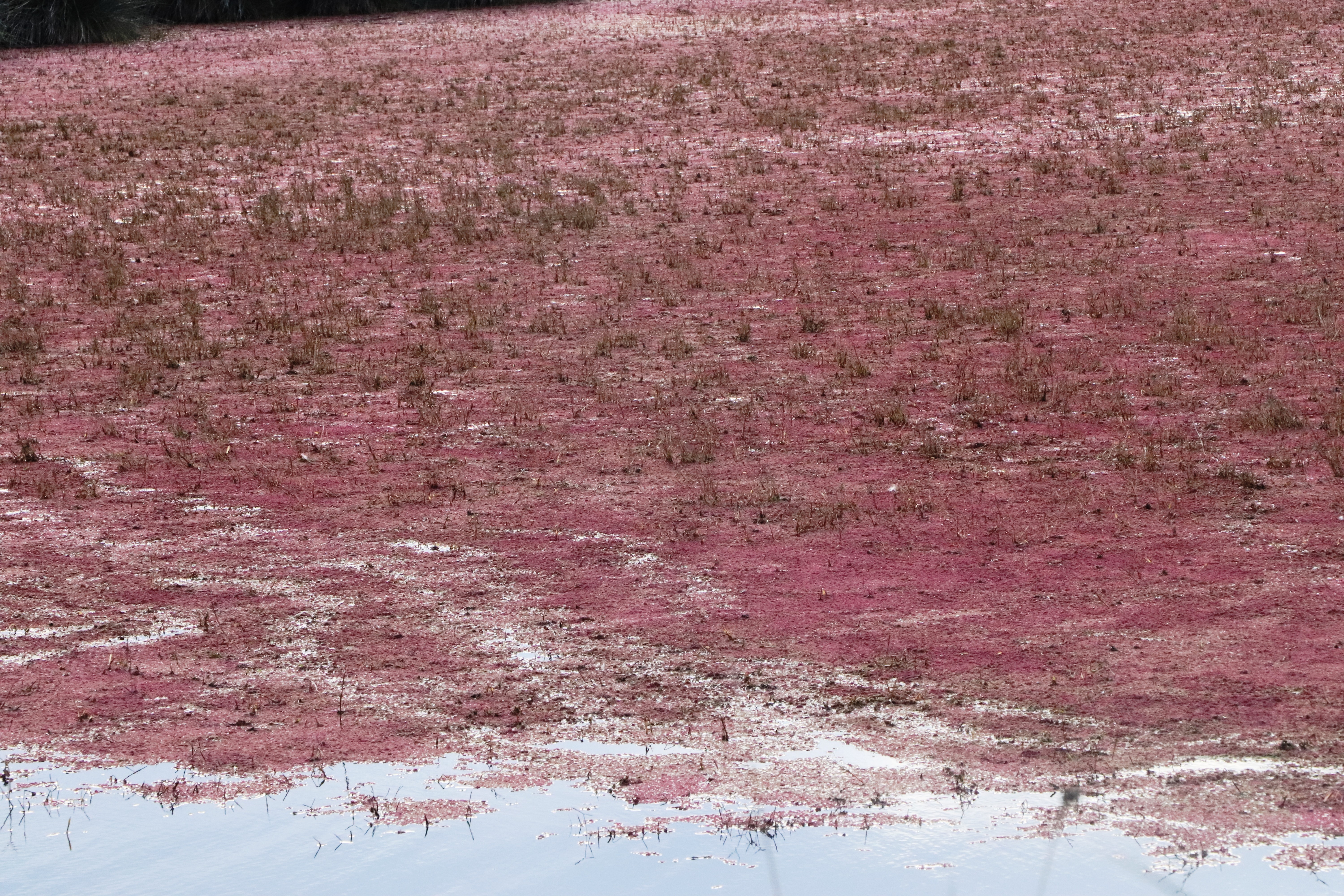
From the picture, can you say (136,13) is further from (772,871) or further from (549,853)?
(772,871)

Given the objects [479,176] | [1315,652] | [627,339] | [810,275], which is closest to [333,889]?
[1315,652]

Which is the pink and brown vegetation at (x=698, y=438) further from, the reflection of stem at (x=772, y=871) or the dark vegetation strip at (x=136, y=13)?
the dark vegetation strip at (x=136, y=13)

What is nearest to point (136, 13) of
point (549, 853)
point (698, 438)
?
point (698, 438)

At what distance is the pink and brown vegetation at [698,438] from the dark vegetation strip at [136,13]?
1311 centimetres

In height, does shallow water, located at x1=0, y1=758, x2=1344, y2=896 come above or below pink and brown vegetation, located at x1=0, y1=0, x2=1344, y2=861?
below

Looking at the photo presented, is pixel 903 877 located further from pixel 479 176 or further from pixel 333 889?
pixel 479 176

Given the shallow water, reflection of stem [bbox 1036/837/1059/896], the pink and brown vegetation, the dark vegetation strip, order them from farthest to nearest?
the dark vegetation strip < the pink and brown vegetation < the shallow water < reflection of stem [bbox 1036/837/1059/896]

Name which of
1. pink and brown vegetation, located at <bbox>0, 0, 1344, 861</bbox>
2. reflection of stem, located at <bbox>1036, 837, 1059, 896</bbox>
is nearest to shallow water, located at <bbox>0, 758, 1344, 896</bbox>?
reflection of stem, located at <bbox>1036, 837, 1059, 896</bbox>

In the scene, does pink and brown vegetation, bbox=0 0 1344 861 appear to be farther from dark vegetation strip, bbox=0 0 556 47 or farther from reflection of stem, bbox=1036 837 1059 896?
dark vegetation strip, bbox=0 0 556 47

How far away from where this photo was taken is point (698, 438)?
37.3ft

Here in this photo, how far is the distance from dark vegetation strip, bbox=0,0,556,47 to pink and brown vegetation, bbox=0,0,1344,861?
13.1m

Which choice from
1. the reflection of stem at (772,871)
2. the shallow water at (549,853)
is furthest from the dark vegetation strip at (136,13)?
the reflection of stem at (772,871)

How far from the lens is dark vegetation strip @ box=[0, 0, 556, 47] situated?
3672 centimetres

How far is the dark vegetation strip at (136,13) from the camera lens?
36.7 metres
